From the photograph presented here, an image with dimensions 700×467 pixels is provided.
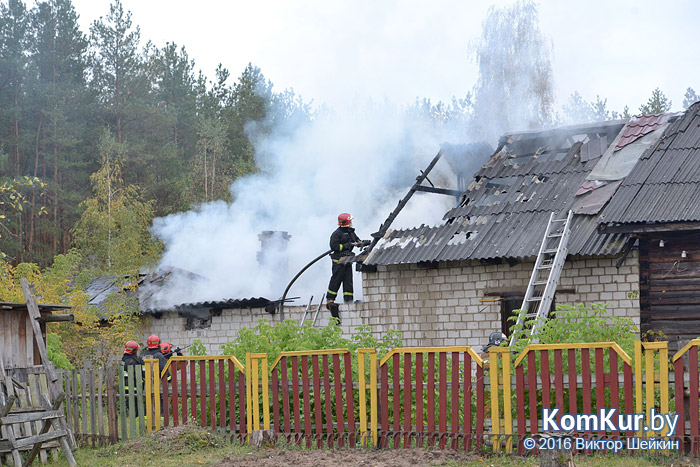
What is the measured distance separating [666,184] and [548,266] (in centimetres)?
239

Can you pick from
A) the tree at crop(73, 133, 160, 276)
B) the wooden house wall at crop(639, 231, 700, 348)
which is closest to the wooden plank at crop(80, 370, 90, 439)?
the wooden house wall at crop(639, 231, 700, 348)

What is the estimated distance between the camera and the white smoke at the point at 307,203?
2222cm

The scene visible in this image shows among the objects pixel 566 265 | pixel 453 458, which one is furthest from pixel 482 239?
pixel 453 458

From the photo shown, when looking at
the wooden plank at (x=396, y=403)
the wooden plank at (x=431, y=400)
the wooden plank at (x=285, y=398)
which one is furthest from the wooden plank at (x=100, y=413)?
the wooden plank at (x=431, y=400)

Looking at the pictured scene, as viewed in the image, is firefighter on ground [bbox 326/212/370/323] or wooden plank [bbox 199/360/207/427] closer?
wooden plank [bbox 199/360/207/427]

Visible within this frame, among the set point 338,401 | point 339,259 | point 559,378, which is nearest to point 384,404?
point 338,401

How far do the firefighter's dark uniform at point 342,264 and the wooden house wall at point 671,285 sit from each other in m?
6.20

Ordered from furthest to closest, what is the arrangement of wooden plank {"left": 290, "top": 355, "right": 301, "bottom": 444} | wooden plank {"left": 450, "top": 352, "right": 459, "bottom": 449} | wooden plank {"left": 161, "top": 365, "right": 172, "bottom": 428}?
wooden plank {"left": 161, "top": 365, "right": 172, "bottom": 428} → wooden plank {"left": 290, "top": 355, "right": 301, "bottom": 444} → wooden plank {"left": 450, "top": 352, "right": 459, "bottom": 449}

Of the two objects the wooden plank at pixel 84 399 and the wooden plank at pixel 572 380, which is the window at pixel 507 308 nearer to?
the wooden plank at pixel 572 380

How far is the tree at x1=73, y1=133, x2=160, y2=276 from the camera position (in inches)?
1264

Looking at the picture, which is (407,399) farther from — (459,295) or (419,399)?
(459,295)

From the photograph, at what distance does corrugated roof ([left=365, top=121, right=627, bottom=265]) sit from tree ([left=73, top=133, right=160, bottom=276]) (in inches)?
613

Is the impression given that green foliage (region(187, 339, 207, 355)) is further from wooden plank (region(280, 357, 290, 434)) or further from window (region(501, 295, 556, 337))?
window (region(501, 295, 556, 337))

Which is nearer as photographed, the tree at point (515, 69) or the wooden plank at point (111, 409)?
A: the wooden plank at point (111, 409)
